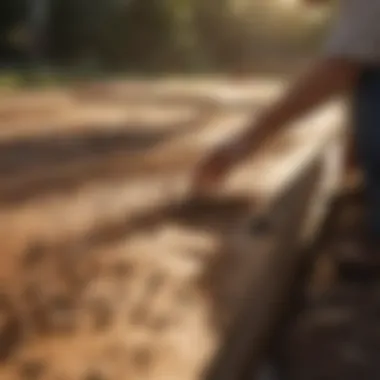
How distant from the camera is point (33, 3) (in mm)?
5504

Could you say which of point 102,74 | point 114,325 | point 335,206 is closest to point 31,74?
point 102,74

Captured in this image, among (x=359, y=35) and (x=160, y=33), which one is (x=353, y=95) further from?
(x=160, y=33)

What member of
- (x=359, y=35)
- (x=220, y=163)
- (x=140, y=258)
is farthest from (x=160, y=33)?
(x=140, y=258)

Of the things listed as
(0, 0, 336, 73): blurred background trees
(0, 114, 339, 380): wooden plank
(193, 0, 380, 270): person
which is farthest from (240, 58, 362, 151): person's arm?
(0, 0, 336, 73): blurred background trees

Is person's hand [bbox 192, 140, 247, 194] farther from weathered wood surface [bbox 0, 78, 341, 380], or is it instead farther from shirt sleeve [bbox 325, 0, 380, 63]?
shirt sleeve [bbox 325, 0, 380, 63]

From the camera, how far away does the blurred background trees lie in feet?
17.9

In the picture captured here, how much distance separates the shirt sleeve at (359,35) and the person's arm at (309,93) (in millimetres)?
19

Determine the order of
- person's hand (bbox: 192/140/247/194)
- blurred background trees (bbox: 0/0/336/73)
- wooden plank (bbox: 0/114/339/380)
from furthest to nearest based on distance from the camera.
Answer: blurred background trees (bbox: 0/0/336/73), person's hand (bbox: 192/140/247/194), wooden plank (bbox: 0/114/339/380)

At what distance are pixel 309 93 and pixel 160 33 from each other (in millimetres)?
4346

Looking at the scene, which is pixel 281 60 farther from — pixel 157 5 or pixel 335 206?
pixel 335 206

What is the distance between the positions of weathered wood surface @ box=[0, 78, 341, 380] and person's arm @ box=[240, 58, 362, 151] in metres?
0.14

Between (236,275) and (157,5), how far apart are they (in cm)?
465

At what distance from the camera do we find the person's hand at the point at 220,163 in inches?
63.4

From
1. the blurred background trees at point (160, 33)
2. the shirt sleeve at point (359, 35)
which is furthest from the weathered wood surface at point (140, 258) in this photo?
the blurred background trees at point (160, 33)
